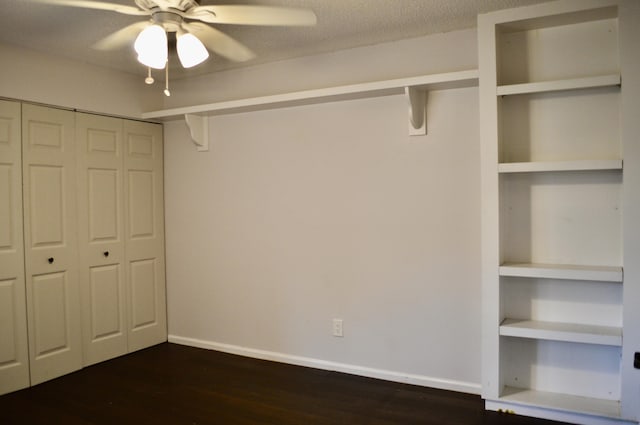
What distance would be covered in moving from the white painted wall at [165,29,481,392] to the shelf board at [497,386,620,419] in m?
0.29

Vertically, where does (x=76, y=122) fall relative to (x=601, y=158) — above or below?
above

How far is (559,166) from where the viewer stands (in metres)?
2.40

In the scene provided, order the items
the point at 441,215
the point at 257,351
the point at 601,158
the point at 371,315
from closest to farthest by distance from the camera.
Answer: the point at 601,158
the point at 441,215
the point at 371,315
the point at 257,351

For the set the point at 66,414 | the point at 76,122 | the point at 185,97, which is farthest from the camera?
the point at 185,97

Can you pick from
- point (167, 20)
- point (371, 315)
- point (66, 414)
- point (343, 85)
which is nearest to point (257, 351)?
point (371, 315)

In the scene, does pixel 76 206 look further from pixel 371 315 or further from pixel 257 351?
pixel 371 315

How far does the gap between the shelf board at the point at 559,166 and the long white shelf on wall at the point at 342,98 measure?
537 mm

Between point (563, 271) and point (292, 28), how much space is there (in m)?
2.01

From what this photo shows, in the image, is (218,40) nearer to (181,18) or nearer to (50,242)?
(181,18)

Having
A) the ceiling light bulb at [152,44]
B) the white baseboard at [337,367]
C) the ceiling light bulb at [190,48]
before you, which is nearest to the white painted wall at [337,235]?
the white baseboard at [337,367]

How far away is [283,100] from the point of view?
10.5 feet

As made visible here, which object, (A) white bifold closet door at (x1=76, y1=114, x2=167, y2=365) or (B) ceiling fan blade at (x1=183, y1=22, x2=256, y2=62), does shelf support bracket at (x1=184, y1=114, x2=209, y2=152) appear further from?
(B) ceiling fan blade at (x1=183, y1=22, x2=256, y2=62)

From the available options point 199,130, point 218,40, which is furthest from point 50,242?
point 218,40

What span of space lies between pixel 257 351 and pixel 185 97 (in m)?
2.11
